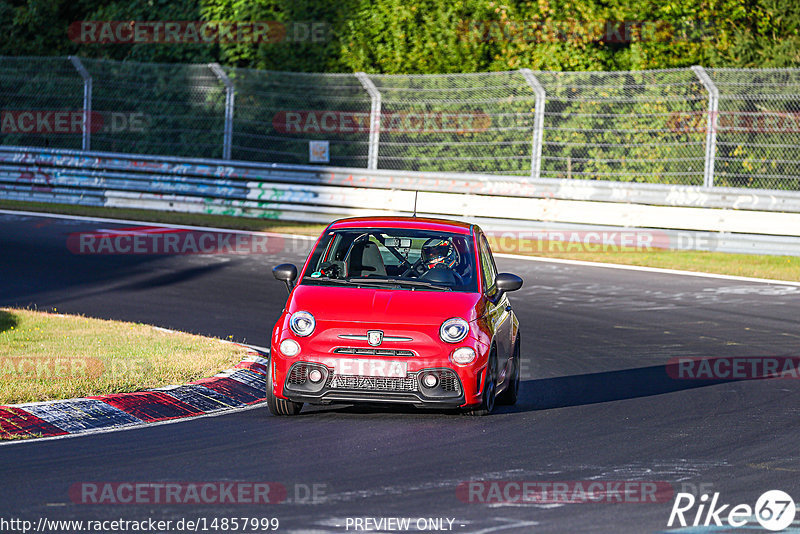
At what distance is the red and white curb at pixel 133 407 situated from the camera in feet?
27.2

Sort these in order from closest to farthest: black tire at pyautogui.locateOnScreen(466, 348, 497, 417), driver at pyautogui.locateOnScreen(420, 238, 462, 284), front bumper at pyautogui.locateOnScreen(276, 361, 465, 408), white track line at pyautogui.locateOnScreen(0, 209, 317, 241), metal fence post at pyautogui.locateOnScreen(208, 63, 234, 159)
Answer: front bumper at pyautogui.locateOnScreen(276, 361, 465, 408)
black tire at pyautogui.locateOnScreen(466, 348, 497, 417)
driver at pyautogui.locateOnScreen(420, 238, 462, 284)
white track line at pyautogui.locateOnScreen(0, 209, 317, 241)
metal fence post at pyautogui.locateOnScreen(208, 63, 234, 159)

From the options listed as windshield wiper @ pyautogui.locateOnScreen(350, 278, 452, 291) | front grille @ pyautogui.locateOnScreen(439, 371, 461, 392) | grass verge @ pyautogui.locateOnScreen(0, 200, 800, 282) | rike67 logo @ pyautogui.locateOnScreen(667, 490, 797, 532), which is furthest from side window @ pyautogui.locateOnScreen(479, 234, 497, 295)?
grass verge @ pyautogui.locateOnScreen(0, 200, 800, 282)

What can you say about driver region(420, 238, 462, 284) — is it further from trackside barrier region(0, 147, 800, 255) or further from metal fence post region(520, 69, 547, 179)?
metal fence post region(520, 69, 547, 179)

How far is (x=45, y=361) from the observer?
10.4 m

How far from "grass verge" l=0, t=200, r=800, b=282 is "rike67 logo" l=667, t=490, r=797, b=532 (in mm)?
11437

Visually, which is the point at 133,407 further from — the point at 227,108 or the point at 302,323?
the point at 227,108

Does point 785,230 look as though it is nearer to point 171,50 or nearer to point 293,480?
point 293,480

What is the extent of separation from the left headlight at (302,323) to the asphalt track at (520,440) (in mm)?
648

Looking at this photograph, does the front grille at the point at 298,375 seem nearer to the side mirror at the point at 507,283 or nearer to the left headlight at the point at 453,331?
the left headlight at the point at 453,331

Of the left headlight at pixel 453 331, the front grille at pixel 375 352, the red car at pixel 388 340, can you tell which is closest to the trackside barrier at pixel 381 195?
the red car at pixel 388 340

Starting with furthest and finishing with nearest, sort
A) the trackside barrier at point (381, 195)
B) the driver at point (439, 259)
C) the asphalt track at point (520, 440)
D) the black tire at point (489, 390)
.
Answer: the trackside barrier at point (381, 195), the driver at point (439, 259), the black tire at point (489, 390), the asphalt track at point (520, 440)

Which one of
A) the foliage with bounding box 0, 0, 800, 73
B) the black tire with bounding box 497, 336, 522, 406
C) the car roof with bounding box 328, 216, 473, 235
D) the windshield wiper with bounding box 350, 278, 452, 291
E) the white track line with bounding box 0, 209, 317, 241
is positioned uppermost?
the foliage with bounding box 0, 0, 800, 73

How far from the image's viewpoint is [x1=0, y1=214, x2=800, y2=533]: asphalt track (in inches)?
248

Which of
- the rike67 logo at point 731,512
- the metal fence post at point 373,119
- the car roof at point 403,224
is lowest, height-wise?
the rike67 logo at point 731,512
